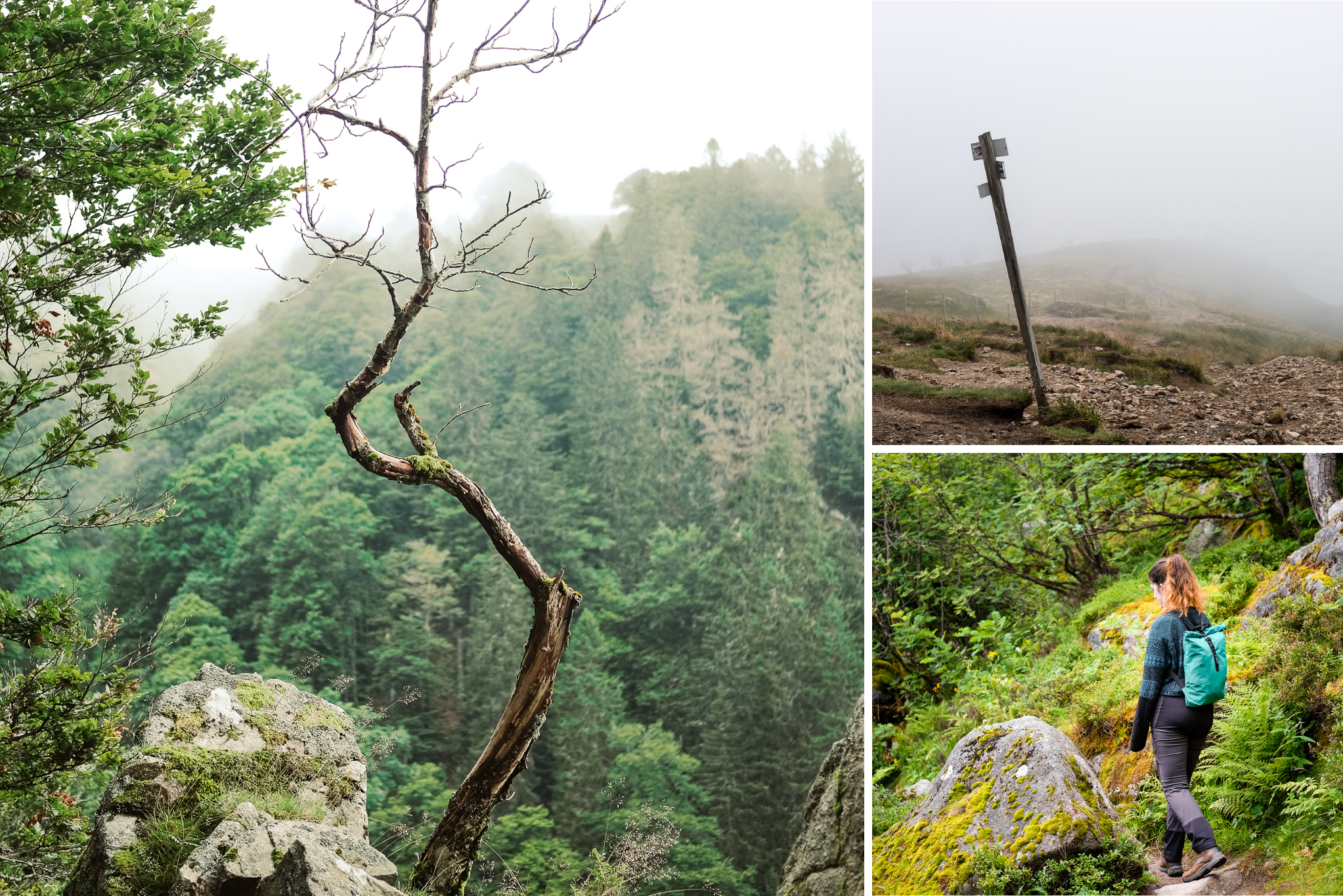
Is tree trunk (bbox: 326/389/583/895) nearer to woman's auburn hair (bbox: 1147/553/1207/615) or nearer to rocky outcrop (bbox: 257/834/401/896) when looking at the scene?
rocky outcrop (bbox: 257/834/401/896)

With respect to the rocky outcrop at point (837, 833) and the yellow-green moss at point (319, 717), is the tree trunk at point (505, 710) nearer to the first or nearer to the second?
the yellow-green moss at point (319, 717)

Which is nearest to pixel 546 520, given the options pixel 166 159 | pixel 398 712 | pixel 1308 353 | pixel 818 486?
pixel 398 712

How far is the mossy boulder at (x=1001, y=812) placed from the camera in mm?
3465

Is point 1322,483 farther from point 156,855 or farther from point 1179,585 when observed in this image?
point 156,855

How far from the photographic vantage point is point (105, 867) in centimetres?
313

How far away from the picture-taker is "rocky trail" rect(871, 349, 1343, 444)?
3736 millimetres

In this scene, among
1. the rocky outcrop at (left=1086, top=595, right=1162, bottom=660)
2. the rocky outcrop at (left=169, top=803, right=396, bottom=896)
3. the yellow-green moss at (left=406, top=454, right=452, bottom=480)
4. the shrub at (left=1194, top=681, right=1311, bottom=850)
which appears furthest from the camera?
the rocky outcrop at (left=1086, top=595, right=1162, bottom=660)

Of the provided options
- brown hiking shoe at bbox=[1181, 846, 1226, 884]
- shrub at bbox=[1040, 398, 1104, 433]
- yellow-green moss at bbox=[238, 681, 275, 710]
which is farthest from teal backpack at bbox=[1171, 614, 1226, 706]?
yellow-green moss at bbox=[238, 681, 275, 710]

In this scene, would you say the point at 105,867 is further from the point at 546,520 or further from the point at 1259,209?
the point at 546,520

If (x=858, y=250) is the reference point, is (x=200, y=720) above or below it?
below

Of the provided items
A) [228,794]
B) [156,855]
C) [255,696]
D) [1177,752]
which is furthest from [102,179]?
[1177,752]

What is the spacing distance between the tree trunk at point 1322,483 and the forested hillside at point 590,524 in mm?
12127

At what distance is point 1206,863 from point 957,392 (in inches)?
81.3

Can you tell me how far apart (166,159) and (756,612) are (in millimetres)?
14837
